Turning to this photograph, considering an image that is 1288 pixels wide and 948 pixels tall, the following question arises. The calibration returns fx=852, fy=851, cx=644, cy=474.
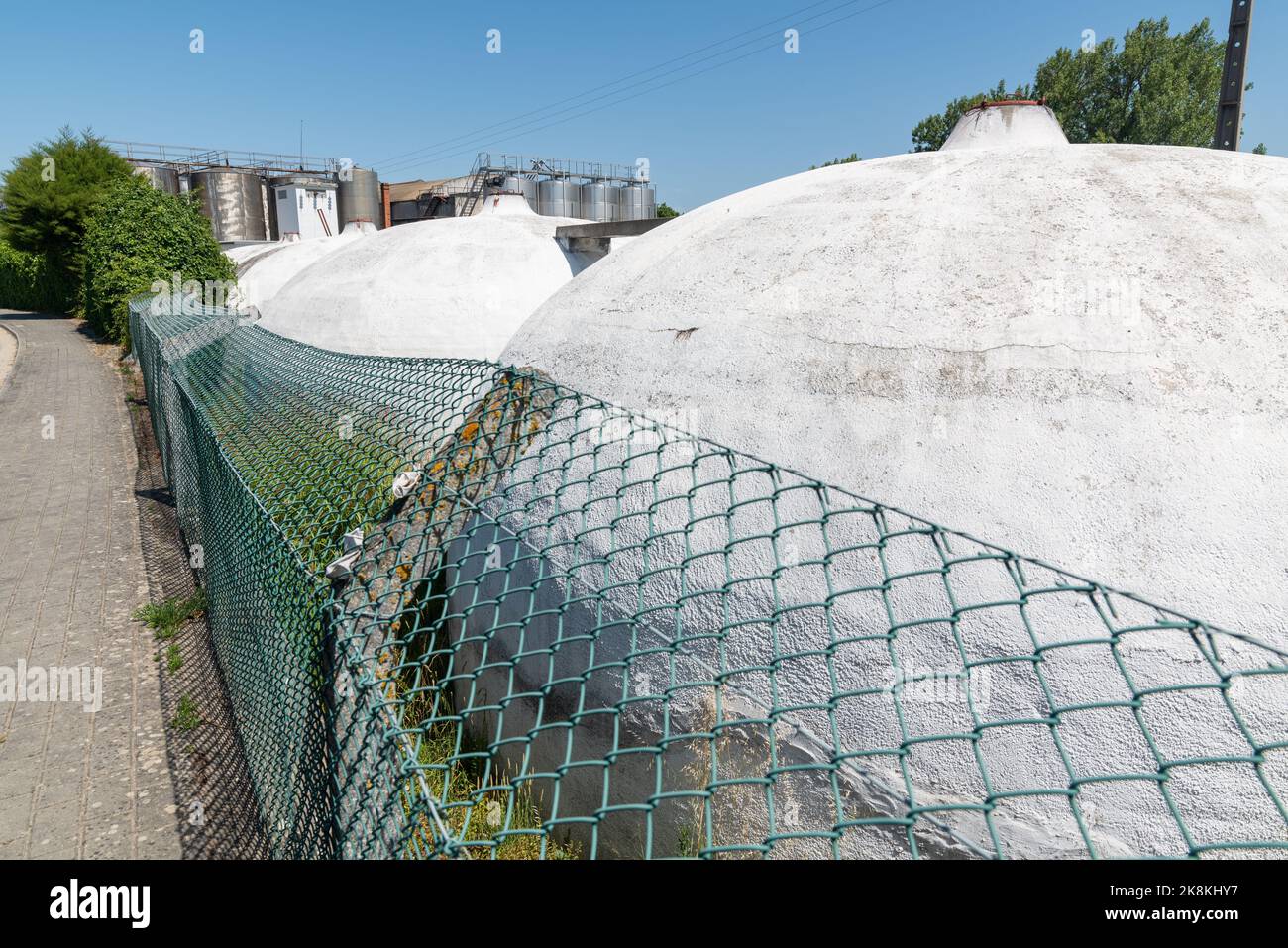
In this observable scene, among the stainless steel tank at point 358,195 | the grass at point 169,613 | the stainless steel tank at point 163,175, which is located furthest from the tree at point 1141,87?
the grass at point 169,613

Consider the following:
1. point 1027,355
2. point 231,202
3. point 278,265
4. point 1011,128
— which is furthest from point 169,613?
point 231,202

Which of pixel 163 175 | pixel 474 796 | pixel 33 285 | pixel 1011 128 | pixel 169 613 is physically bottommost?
pixel 169 613

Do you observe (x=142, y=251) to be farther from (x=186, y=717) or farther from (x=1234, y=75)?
(x=1234, y=75)

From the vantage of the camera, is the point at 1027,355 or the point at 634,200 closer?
the point at 1027,355

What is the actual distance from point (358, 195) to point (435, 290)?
24865 mm

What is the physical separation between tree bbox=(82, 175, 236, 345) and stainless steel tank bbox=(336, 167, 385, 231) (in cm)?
1250

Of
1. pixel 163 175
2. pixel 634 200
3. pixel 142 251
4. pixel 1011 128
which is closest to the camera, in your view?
pixel 1011 128

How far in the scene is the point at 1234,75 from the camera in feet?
30.1

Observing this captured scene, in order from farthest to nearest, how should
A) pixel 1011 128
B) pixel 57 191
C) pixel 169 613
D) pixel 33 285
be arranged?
pixel 33 285 → pixel 57 191 → pixel 169 613 → pixel 1011 128

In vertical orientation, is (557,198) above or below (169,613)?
above

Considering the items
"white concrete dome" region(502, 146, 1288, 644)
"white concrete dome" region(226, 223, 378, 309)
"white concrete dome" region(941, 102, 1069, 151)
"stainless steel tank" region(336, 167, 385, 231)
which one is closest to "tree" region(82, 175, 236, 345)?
"white concrete dome" region(226, 223, 378, 309)

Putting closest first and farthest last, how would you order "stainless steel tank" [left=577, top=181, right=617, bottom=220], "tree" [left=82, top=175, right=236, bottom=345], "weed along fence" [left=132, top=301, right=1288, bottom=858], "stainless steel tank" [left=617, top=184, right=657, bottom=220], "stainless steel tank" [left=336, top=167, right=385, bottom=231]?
"weed along fence" [left=132, top=301, right=1288, bottom=858]
"tree" [left=82, top=175, right=236, bottom=345]
"stainless steel tank" [left=336, top=167, right=385, bottom=231]
"stainless steel tank" [left=577, top=181, right=617, bottom=220]
"stainless steel tank" [left=617, top=184, right=657, bottom=220]

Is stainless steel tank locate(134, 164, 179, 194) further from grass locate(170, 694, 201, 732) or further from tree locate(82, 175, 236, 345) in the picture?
grass locate(170, 694, 201, 732)

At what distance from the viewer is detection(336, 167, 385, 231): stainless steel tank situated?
108ft
